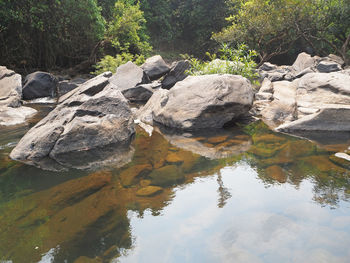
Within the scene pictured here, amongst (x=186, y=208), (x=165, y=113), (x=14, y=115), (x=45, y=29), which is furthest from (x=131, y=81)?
(x=45, y=29)

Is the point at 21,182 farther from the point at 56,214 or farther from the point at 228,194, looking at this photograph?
the point at 228,194

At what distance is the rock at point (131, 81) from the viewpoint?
998cm

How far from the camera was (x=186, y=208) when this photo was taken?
3002mm

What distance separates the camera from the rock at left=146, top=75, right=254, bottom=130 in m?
6.00

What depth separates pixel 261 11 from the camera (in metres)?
16.9

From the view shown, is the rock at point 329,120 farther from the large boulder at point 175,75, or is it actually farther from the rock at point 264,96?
the large boulder at point 175,75

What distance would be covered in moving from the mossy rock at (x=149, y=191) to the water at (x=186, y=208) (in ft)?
0.04

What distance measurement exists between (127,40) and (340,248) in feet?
58.6

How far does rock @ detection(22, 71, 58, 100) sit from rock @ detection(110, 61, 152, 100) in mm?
2980

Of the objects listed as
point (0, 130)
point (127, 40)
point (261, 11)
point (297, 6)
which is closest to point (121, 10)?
point (127, 40)

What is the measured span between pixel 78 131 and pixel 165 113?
2.28m

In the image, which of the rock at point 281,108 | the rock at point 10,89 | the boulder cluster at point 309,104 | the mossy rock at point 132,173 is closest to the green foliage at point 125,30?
the rock at point 10,89

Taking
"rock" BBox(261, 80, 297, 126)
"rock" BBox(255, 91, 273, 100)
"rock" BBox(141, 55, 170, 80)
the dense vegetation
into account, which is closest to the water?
"rock" BBox(261, 80, 297, 126)

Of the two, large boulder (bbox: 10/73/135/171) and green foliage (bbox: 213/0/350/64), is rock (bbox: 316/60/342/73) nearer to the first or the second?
green foliage (bbox: 213/0/350/64)
